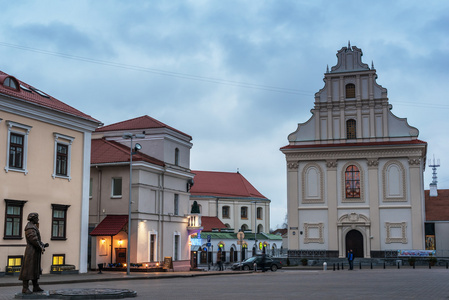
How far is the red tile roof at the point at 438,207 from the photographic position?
6199 cm

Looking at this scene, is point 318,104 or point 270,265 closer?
point 270,265

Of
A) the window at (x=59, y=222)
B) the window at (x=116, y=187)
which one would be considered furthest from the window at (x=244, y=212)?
the window at (x=59, y=222)

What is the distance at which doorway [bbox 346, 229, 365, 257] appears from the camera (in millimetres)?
59438

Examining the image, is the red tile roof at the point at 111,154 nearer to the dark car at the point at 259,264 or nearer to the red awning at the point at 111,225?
the red awning at the point at 111,225

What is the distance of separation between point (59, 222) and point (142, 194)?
10.7 m

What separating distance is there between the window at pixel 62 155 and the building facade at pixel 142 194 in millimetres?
6224

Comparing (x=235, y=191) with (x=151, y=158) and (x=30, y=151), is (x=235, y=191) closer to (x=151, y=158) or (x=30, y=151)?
(x=151, y=158)

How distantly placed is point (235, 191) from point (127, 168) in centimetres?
6326

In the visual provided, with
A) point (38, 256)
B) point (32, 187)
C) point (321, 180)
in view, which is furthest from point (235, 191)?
point (38, 256)

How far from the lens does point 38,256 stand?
16.6 meters

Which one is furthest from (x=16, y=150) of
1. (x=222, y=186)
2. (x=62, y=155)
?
(x=222, y=186)

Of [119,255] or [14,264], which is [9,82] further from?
[119,255]

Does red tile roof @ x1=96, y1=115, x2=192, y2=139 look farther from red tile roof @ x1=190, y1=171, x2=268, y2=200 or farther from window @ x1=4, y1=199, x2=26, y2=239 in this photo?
red tile roof @ x1=190, y1=171, x2=268, y2=200

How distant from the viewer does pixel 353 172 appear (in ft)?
198
